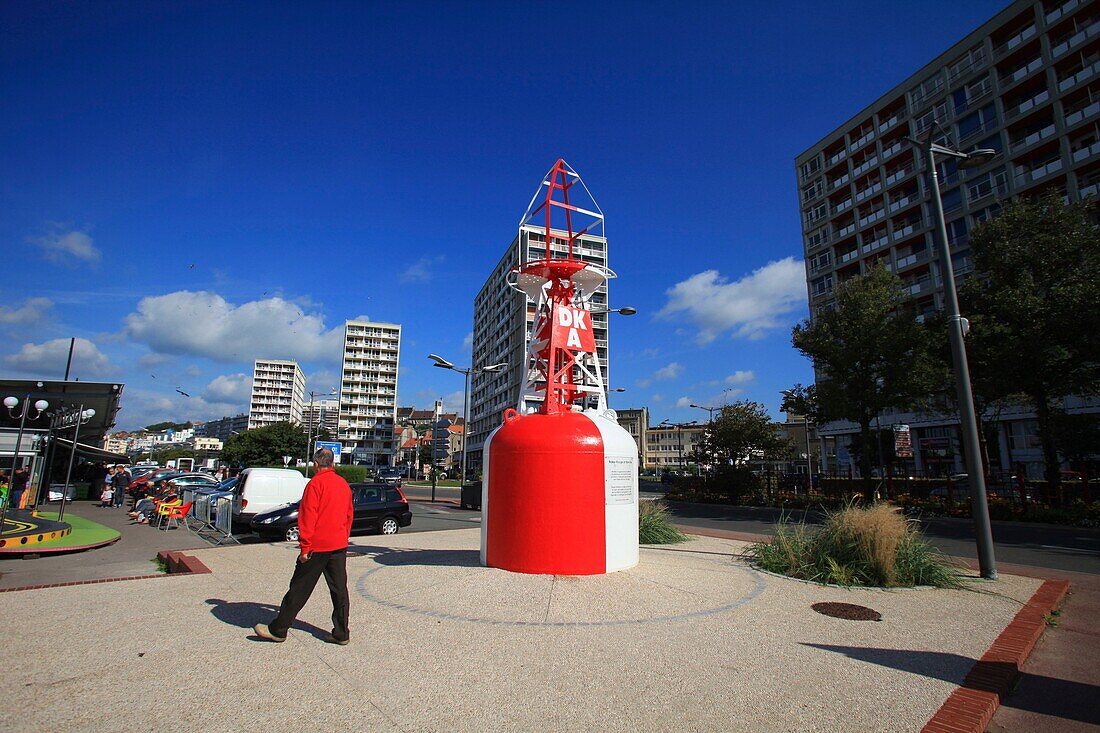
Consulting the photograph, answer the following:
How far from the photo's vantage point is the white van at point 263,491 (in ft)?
48.5

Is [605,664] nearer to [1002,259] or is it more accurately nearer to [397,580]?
[397,580]

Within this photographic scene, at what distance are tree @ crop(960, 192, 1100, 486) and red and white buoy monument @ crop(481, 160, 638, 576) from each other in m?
18.0

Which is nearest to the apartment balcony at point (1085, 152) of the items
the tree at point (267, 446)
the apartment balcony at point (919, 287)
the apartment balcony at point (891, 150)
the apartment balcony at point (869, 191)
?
the apartment balcony at point (919, 287)

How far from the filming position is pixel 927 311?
4347 centimetres

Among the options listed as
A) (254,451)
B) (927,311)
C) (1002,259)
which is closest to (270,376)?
(254,451)

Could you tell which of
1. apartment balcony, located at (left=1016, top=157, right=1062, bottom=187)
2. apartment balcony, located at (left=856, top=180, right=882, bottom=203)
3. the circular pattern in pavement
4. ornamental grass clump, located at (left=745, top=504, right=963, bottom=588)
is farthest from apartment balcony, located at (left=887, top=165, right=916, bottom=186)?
the circular pattern in pavement

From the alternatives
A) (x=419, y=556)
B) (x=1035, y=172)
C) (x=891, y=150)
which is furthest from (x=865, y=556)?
(x=891, y=150)

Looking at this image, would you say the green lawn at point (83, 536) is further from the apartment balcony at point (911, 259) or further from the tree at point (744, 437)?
the apartment balcony at point (911, 259)

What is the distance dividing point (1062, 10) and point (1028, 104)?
5562mm

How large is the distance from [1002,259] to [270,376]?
149 meters

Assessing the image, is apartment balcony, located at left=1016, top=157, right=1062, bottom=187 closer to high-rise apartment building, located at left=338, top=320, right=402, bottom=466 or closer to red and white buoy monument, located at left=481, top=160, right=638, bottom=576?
red and white buoy monument, located at left=481, top=160, right=638, bottom=576

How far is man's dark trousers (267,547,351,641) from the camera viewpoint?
196 inches

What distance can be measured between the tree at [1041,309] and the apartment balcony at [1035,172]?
20.0 meters

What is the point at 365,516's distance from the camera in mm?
14328
